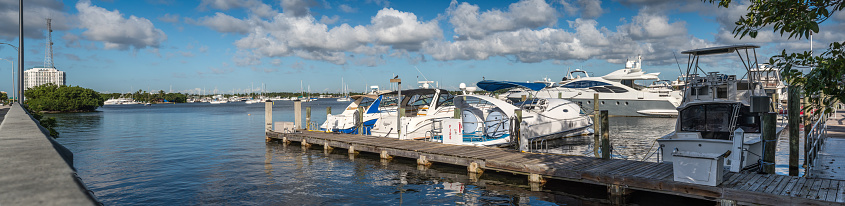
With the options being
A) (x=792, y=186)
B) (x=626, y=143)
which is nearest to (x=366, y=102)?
(x=626, y=143)

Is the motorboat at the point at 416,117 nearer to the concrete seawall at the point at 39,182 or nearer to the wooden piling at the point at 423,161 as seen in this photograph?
the wooden piling at the point at 423,161

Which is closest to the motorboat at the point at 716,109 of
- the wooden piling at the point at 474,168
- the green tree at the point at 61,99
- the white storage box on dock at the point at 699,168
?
the white storage box on dock at the point at 699,168

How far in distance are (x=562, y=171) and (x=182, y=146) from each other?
21366 mm

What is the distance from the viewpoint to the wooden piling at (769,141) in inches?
427

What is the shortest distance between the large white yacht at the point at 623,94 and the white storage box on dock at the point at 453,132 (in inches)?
933

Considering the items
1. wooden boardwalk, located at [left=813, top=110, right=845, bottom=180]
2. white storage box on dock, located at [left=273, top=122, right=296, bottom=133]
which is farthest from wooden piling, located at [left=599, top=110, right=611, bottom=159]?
white storage box on dock, located at [left=273, top=122, right=296, bottom=133]

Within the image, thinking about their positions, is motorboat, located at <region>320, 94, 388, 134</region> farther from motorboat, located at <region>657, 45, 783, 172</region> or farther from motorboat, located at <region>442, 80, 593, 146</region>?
motorboat, located at <region>657, 45, 783, 172</region>

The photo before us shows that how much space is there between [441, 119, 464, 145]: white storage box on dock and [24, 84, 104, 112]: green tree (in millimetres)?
80262

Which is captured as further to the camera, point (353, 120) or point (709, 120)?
point (353, 120)

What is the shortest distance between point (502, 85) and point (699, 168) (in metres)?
14.8

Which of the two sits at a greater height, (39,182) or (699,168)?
(39,182)

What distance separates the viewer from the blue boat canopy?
910 inches

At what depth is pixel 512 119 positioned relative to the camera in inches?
→ 778

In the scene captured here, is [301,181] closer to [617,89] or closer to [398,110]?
[398,110]
